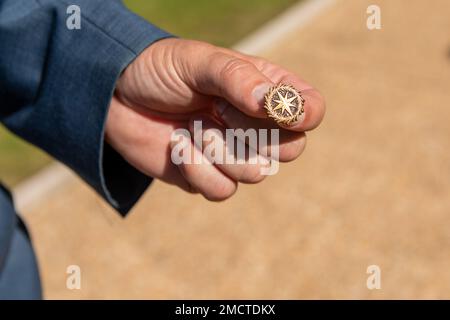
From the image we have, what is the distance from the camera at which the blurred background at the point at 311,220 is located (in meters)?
3.97

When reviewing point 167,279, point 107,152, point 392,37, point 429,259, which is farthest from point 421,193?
point 107,152

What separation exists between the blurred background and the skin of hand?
1.99 meters

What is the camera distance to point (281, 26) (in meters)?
6.61

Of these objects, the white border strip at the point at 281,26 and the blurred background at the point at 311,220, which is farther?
the white border strip at the point at 281,26

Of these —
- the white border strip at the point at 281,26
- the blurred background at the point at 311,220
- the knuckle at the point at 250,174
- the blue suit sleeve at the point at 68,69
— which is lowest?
the knuckle at the point at 250,174

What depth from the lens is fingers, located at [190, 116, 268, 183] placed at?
70.7 inches

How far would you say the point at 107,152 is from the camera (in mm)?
2201

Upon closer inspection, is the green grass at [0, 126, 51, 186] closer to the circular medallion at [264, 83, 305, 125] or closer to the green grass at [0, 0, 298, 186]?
the green grass at [0, 0, 298, 186]

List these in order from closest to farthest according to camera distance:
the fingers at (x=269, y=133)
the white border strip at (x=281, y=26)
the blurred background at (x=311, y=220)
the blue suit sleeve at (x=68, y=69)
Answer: the fingers at (x=269, y=133) < the blue suit sleeve at (x=68, y=69) < the blurred background at (x=311, y=220) < the white border strip at (x=281, y=26)

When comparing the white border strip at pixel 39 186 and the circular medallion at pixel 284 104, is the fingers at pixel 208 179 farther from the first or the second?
the white border strip at pixel 39 186

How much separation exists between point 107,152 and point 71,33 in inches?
16.9

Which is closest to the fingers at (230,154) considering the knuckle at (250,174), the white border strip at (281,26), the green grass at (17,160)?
the knuckle at (250,174)

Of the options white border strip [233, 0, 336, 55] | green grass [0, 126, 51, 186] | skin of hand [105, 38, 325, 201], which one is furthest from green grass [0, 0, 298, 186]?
skin of hand [105, 38, 325, 201]

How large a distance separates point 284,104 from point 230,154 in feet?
0.94
